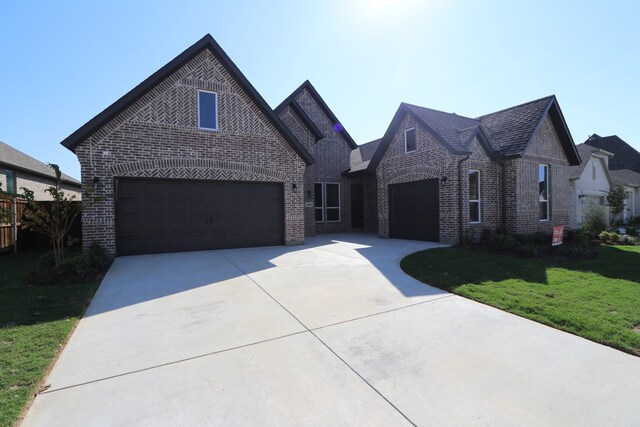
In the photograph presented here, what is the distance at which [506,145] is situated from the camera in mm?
12945

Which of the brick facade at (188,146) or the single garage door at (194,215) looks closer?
the brick facade at (188,146)

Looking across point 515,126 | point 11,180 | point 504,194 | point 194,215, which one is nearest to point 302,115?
point 194,215

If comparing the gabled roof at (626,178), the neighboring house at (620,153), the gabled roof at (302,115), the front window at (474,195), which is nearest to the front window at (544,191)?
the front window at (474,195)

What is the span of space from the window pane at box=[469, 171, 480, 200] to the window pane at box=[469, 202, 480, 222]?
0.25 metres

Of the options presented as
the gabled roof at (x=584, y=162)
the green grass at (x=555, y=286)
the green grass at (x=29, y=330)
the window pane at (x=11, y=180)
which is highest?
the gabled roof at (x=584, y=162)

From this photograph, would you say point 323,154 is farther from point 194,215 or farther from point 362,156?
point 194,215

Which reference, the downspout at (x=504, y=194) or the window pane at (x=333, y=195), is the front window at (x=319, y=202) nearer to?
the window pane at (x=333, y=195)

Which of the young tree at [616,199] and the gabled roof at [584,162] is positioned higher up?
the gabled roof at [584,162]

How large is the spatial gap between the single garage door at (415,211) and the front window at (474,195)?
1.38 meters

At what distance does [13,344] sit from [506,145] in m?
15.3

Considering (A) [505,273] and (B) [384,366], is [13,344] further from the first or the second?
(A) [505,273]

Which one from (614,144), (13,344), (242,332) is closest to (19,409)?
(13,344)

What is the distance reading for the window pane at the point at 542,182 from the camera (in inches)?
544

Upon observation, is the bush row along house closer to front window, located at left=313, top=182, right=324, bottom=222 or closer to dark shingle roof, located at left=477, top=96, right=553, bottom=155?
dark shingle roof, located at left=477, top=96, right=553, bottom=155
